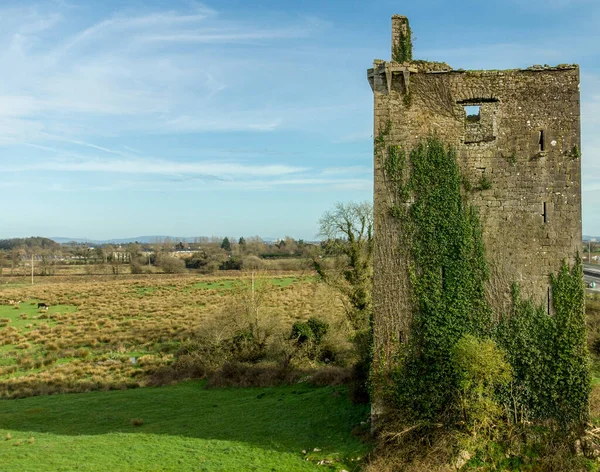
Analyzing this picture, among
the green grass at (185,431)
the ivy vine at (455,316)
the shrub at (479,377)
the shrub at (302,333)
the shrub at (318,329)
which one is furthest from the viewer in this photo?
the shrub at (318,329)

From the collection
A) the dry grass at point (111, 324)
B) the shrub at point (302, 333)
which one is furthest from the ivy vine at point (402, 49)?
the dry grass at point (111, 324)

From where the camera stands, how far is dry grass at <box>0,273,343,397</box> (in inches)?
1057

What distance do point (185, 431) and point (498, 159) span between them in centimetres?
1299

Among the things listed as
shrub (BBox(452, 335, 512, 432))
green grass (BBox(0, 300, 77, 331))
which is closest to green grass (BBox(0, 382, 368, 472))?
shrub (BBox(452, 335, 512, 432))

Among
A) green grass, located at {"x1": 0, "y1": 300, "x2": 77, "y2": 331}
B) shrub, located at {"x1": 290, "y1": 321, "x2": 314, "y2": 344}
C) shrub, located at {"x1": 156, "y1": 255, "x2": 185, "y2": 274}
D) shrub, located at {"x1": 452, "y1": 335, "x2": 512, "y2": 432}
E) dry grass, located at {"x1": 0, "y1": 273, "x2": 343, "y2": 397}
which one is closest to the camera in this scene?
shrub, located at {"x1": 452, "y1": 335, "x2": 512, "y2": 432}

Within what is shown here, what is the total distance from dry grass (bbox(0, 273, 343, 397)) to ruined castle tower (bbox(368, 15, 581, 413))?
51.8 ft

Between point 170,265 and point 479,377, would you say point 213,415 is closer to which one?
point 479,377

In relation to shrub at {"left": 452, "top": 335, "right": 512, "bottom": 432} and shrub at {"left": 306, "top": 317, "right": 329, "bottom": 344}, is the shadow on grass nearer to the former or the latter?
shrub at {"left": 452, "top": 335, "right": 512, "bottom": 432}

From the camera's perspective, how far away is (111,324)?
134 ft

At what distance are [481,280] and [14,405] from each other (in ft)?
66.0

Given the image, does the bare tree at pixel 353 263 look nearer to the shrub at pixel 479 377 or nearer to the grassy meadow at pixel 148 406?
the grassy meadow at pixel 148 406

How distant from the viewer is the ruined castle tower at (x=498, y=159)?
13102 millimetres

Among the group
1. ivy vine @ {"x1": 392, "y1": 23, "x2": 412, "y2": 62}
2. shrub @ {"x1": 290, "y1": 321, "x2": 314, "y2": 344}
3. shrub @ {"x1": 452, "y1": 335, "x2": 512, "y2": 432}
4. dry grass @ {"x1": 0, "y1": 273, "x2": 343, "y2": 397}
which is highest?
ivy vine @ {"x1": 392, "y1": 23, "x2": 412, "y2": 62}

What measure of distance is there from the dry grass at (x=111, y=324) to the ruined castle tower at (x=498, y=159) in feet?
51.8
